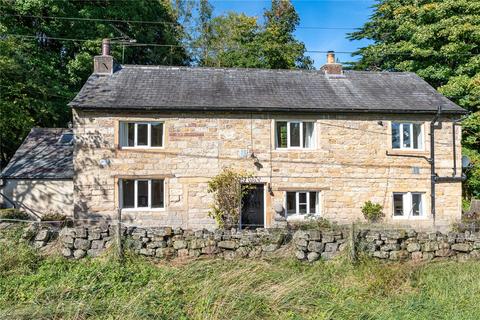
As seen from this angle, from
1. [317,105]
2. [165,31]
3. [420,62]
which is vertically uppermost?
[165,31]

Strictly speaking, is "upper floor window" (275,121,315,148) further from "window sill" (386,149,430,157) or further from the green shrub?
the green shrub

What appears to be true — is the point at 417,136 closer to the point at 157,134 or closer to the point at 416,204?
the point at 416,204

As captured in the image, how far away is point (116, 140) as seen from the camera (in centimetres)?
1518

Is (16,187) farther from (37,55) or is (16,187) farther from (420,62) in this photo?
(420,62)

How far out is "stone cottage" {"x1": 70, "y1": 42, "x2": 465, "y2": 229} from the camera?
1516 centimetres

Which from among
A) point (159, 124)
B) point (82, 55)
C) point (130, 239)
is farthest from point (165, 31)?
point (130, 239)

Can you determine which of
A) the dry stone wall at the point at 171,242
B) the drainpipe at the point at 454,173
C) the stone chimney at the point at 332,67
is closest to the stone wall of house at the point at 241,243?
the dry stone wall at the point at 171,242

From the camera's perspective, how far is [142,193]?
15383 millimetres

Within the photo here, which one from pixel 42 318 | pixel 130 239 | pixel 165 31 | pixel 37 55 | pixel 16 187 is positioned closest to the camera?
pixel 42 318

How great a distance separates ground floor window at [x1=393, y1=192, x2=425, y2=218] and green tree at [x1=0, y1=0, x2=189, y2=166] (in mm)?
15893

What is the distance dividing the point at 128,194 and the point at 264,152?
584cm

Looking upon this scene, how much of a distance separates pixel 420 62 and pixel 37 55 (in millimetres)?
23934

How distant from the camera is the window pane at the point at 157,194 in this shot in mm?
15367

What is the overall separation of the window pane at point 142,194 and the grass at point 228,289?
269 inches
